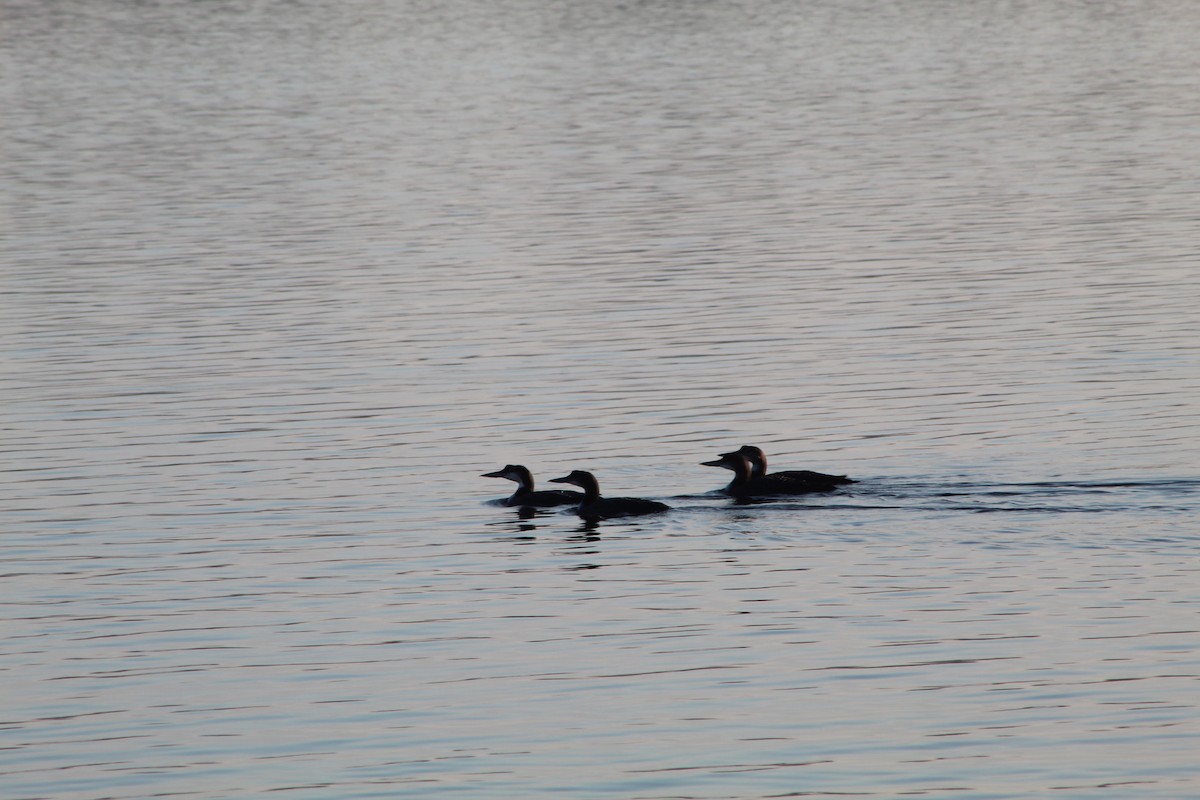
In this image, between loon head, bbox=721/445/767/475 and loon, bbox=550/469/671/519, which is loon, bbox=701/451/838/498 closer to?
loon head, bbox=721/445/767/475

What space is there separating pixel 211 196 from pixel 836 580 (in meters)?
32.6

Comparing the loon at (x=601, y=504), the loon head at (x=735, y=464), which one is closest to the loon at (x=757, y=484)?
the loon head at (x=735, y=464)

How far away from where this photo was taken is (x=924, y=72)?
3029 inches

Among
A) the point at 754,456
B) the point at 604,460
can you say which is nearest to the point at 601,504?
the point at 754,456

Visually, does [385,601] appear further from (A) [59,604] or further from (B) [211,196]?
(B) [211,196]

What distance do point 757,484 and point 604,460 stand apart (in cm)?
267

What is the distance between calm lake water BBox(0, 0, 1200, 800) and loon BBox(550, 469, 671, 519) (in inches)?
9.8

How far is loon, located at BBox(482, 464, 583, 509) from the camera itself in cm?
2167

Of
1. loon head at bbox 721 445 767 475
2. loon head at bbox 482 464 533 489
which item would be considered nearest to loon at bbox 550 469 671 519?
loon head at bbox 482 464 533 489

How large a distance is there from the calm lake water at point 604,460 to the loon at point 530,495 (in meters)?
0.30

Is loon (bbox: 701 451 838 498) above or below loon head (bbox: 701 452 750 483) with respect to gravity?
below

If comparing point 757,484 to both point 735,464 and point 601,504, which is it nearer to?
point 735,464

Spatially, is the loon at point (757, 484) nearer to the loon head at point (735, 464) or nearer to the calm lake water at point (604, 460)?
the loon head at point (735, 464)

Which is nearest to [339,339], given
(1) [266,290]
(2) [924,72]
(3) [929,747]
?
(1) [266,290]
